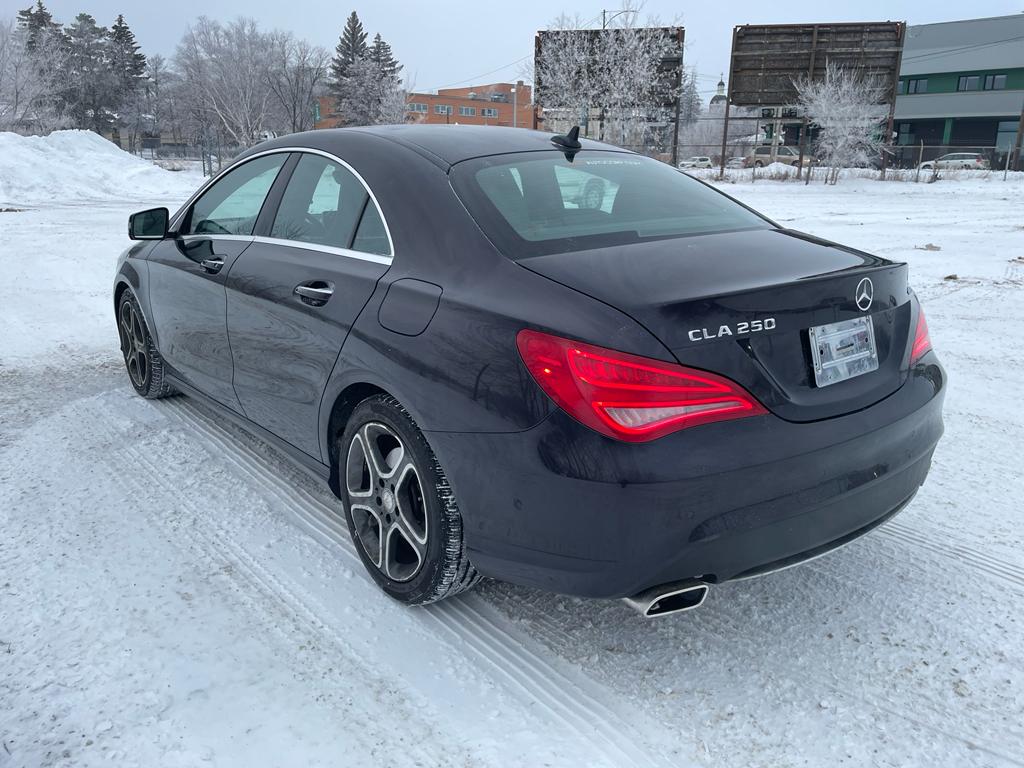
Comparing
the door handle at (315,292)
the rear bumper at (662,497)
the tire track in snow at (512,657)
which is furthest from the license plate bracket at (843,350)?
the door handle at (315,292)

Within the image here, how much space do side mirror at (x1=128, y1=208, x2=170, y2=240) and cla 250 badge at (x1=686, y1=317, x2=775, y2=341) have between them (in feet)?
10.6

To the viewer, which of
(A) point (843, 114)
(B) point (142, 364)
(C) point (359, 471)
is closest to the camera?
(C) point (359, 471)

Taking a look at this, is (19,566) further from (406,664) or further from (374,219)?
(374,219)

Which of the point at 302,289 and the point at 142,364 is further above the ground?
the point at 302,289

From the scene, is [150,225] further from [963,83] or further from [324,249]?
[963,83]

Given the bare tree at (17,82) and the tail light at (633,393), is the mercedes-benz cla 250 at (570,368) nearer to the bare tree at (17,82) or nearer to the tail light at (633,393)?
the tail light at (633,393)

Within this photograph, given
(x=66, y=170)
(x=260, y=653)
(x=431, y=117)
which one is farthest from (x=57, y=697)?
(x=431, y=117)

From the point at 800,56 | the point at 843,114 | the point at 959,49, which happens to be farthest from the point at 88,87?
the point at 959,49

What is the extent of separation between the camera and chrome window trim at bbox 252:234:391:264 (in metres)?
2.70

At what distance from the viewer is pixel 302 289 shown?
2.96 meters

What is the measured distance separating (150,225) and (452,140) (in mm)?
2041

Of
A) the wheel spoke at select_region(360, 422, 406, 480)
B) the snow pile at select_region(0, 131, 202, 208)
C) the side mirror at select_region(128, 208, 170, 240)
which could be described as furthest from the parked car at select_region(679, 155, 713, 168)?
the wheel spoke at select_region(360, 422, 406, 480)

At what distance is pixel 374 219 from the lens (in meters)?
2.80

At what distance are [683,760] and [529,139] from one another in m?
2.35
